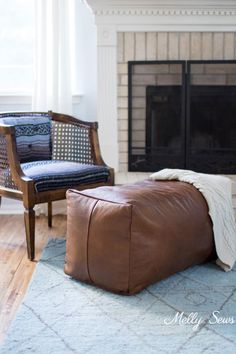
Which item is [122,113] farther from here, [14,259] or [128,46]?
[14,259]

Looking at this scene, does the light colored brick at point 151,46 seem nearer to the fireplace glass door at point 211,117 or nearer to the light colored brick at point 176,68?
the light colored brick at point 176,68

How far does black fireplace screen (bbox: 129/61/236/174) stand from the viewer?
11.6ft

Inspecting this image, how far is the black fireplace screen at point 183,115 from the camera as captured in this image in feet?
11.6

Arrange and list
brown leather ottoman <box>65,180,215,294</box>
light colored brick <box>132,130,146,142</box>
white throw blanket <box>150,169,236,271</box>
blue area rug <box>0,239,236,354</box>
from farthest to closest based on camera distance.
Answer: light colored brick <box>132,130,146,142</box>
white throw blanket <box>150,169,236,271</box>
brown leather ottoman <box>65,180,215,294</box>
blue area rug <box>0,239,236,354</box>

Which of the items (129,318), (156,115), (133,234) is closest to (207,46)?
(156,115)

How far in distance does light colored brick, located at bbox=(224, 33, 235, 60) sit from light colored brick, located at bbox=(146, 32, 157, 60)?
0.47m

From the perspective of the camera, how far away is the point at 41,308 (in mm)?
2051

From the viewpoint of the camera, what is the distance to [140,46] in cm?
352

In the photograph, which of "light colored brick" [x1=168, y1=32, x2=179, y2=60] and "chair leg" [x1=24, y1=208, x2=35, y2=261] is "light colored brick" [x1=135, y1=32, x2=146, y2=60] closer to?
"light colored brick" [x1=168, y1=32, x2=179, y2=60]

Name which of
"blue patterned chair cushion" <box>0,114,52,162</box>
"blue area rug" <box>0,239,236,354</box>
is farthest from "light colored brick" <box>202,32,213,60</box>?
"blue area rug" <box>0,239,236,354</box>

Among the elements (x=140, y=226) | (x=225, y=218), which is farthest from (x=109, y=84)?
(x=140, y=226)

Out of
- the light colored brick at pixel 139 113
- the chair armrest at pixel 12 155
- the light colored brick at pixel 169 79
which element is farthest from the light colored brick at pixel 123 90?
the chair armrest at pixel 12 155

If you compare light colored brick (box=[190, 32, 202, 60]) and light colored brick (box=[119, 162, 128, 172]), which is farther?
light colored brick (box=[119, 162, 128, 172])

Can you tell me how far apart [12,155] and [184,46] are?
1507 mm
